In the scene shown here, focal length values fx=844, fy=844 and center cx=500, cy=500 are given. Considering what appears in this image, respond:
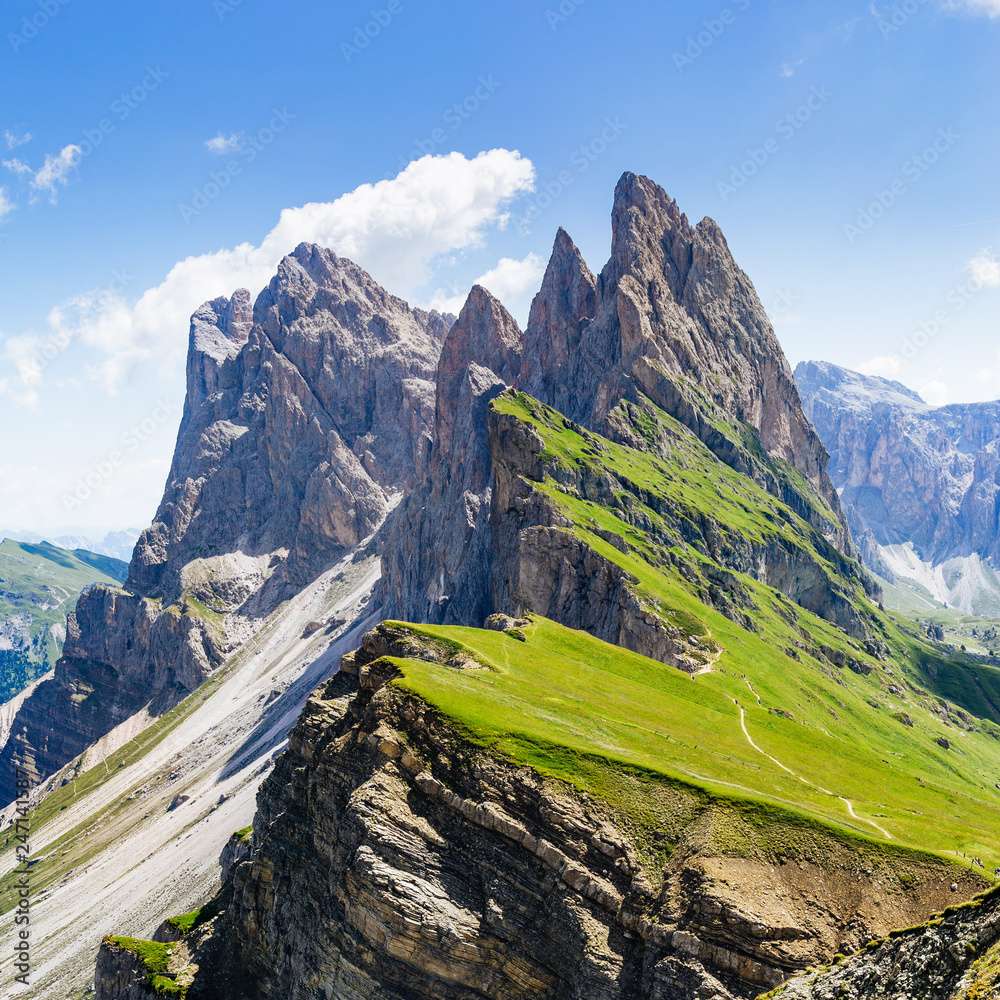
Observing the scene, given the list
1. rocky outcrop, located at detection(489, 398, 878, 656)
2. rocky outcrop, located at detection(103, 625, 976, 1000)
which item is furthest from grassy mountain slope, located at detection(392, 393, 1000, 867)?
rocky outcrop, located at detection(103, 625, 976, 1000)

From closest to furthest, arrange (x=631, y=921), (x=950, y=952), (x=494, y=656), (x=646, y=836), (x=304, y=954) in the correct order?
(x=950, y=952)
(x=631, y=921)
(x=646, y=836)
(x=304, y=954)
(x=494, y=656)

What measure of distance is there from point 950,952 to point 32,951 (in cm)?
21102

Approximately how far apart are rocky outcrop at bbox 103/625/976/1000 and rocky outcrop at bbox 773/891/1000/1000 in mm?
15807

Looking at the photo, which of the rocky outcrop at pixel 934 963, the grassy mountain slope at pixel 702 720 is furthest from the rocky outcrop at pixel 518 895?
the rocky outcrop at pixel 934 963

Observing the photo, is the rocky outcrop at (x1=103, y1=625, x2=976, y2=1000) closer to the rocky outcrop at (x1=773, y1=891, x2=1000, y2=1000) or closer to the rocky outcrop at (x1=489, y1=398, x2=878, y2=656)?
the rocky outcrop at (x1=773, y1=891, x2=1000, y2=1000)

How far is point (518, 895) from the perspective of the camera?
174ft

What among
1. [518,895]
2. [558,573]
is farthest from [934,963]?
[558,573]

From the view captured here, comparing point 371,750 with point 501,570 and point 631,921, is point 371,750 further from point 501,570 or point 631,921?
point 501,570

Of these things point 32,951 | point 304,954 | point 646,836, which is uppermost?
point 646,836

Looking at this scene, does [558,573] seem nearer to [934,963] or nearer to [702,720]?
[702,720]

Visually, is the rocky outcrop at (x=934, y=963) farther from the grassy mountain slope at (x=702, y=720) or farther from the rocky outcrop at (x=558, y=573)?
the rocky outcrop at (x=558, y=573)

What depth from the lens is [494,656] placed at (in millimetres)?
89438

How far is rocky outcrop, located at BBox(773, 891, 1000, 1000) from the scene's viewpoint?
25470mm

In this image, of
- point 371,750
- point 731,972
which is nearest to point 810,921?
point 731,972
